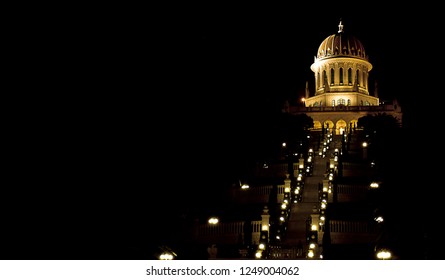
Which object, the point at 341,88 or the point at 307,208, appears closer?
the point at 307,208

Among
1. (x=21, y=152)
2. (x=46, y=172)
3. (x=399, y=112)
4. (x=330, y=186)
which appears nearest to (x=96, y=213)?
(x=46, y=172)

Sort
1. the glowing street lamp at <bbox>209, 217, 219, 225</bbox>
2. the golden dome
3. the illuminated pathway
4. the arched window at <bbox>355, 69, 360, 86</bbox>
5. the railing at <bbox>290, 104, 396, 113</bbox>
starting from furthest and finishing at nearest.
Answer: the golden dome, the arched window at <bbox>355, 69, 360, 86</bbox>, the railing at <bbox>290, 104, 396, 113</bbox>, the glowing street lamp at <bbox>209, 217, 219, 225</bbox>, the illuminated pathway

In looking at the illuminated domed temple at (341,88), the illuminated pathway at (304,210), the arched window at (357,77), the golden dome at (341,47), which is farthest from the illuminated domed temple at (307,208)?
the golden dome at (341,47)

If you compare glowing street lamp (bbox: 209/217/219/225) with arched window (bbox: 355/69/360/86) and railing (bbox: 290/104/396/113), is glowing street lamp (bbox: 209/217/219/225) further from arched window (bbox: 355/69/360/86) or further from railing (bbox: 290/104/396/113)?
arched window (bbox: 355/69/360/86)

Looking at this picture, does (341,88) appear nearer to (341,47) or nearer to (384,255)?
(341,47)

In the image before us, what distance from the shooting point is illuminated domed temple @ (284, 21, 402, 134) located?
71.3 m

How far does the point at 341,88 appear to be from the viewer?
254ft

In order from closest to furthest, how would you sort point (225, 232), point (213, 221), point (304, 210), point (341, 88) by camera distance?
point (225, 232) < point (213, 221) < point (304, 210) < point (341, 88)

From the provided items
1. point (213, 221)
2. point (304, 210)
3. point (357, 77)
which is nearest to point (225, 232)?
point (213, 221)

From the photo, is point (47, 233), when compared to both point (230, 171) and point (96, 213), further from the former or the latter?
point (230, 171)

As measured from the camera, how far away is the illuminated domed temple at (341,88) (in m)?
71.3

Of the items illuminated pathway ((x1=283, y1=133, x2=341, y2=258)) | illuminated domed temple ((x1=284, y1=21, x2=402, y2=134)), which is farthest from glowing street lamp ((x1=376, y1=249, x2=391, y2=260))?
illuminated domed temple ((x1=284, y1=21, x2=402, y2=134))

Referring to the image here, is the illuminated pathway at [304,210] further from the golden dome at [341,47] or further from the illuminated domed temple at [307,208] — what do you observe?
the golden dome at [341,47]
